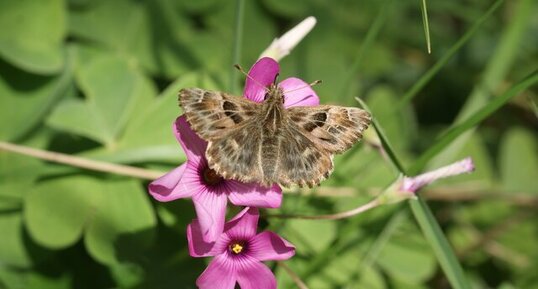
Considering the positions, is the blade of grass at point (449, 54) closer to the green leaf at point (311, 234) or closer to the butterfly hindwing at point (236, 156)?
the green leaf at point (311, 234)

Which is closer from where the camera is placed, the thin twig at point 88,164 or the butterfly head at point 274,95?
the butterfly head at point 274,95

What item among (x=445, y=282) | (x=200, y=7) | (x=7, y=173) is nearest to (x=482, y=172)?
(x=445, y=282)

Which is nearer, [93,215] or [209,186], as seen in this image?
[209,186]

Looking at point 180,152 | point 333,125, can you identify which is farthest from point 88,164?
point 333,125

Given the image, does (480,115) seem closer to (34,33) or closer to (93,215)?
(93,215)

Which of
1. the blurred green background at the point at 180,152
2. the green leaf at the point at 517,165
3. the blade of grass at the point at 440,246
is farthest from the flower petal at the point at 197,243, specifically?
the green leaf at the point at 517,165

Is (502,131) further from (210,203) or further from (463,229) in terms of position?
(210,203)
